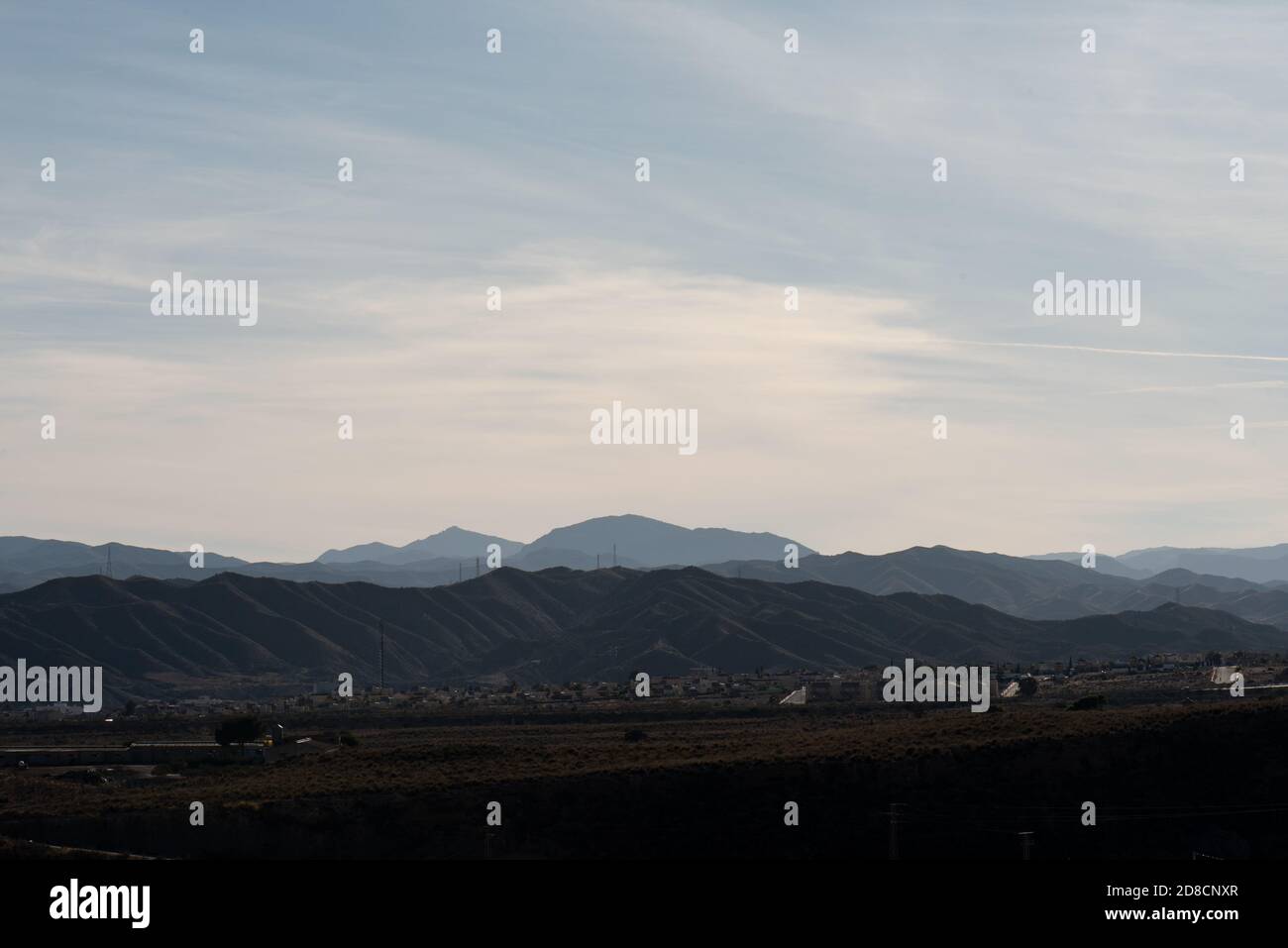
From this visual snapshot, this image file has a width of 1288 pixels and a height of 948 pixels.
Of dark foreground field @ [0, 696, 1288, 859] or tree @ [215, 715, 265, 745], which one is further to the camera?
tree @ [215, 715, 265, 745]

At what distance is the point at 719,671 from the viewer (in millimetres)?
176375

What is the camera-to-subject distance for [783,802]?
5184 cm

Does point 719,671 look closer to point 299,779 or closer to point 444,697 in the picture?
point 444,697

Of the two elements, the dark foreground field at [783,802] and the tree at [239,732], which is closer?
the dark foreground field at [783,802]

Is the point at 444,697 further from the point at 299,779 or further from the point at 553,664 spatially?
the point at 299,779

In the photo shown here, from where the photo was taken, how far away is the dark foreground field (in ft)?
160

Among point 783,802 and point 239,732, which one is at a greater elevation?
point 783,802

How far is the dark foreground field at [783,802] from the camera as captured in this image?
1916 inches

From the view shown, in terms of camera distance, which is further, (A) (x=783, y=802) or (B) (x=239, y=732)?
(B) (x=239, y=732)
